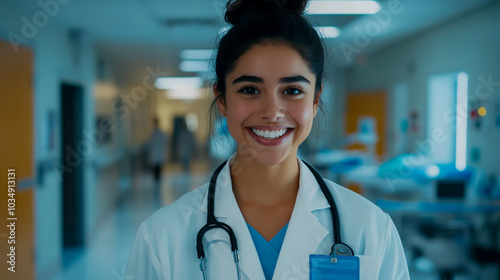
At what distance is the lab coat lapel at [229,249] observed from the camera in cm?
107

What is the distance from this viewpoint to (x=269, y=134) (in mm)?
1068

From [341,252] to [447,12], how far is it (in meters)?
4.01

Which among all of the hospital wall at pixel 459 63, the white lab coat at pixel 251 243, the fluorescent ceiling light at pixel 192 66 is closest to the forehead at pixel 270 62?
the white lab coat at pixel 251 243

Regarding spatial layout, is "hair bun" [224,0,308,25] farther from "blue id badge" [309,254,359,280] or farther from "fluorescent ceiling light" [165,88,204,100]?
"fluorescent ceiling light" [165,88,204,100]

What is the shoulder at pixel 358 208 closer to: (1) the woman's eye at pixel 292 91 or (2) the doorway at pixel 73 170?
(1) the woman's eye at pixel 292 91

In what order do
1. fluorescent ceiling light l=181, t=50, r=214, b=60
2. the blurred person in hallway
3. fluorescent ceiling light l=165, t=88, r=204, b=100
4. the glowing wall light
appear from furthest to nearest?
fluorescent ceiling light l=165, t=88, r=204, b=100 < the blurred person in hallway < fluorescent ceiling light l=181, t=50, r=214, b=60 < the glowing wall light

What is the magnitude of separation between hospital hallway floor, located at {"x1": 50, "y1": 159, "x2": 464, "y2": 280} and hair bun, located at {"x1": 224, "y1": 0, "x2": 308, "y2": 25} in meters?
1.04

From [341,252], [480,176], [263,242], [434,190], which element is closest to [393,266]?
[341,252]

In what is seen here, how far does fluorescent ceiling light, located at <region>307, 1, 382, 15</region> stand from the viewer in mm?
3551

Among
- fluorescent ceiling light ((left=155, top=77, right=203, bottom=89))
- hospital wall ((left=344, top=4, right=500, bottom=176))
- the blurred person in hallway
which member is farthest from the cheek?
fluorescent ceiling light ((left=155, top=77, right=203, bottom=89))

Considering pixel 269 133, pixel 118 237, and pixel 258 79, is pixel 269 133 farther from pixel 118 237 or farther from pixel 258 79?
pixel 118 237

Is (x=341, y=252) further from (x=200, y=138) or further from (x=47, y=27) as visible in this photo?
(x=200, y=138)

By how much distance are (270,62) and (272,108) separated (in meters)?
0.11

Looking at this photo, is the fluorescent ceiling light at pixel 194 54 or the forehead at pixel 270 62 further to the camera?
the fluorescent ceiling light at pixel 194 54
